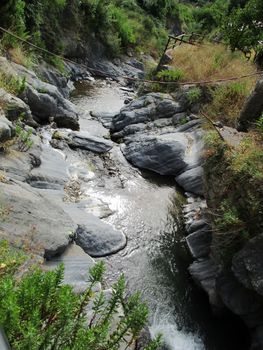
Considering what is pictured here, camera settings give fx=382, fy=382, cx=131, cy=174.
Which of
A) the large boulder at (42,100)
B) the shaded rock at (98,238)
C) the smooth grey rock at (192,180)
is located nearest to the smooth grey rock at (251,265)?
the shaded rock at (98,238)

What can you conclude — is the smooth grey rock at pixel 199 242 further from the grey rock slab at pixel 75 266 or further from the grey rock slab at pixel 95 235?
the grey rock slab at pixel 75 266

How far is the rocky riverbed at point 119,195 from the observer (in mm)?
6539

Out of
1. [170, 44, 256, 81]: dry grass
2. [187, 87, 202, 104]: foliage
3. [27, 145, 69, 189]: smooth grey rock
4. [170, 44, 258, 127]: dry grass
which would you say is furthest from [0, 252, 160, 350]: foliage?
[170, 44, 256, 81]: dry grass

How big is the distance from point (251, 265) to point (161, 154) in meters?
6.40

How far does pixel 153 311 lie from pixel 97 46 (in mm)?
19361

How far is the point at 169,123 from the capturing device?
559 inches

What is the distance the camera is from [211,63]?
16250mm

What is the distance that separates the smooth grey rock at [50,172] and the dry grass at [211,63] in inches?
312

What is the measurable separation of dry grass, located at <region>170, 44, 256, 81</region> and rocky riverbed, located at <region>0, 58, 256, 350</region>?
1914 millimetres

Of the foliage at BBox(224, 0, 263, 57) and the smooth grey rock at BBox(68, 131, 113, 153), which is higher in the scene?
the foliage at BBox(224, 0, 263, 57)

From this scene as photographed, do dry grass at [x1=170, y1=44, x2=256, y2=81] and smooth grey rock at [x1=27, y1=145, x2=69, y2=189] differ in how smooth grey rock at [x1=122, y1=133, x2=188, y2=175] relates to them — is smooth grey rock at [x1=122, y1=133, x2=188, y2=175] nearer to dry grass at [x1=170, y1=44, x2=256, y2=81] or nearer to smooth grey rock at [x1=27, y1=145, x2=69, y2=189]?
smooth grey rock at [x1=27, y1=145, x2=69, y2=189]

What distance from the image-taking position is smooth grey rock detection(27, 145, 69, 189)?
8.67m

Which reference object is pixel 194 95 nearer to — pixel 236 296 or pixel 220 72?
pixel 220 72

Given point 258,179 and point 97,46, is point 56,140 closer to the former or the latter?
point 258,179
